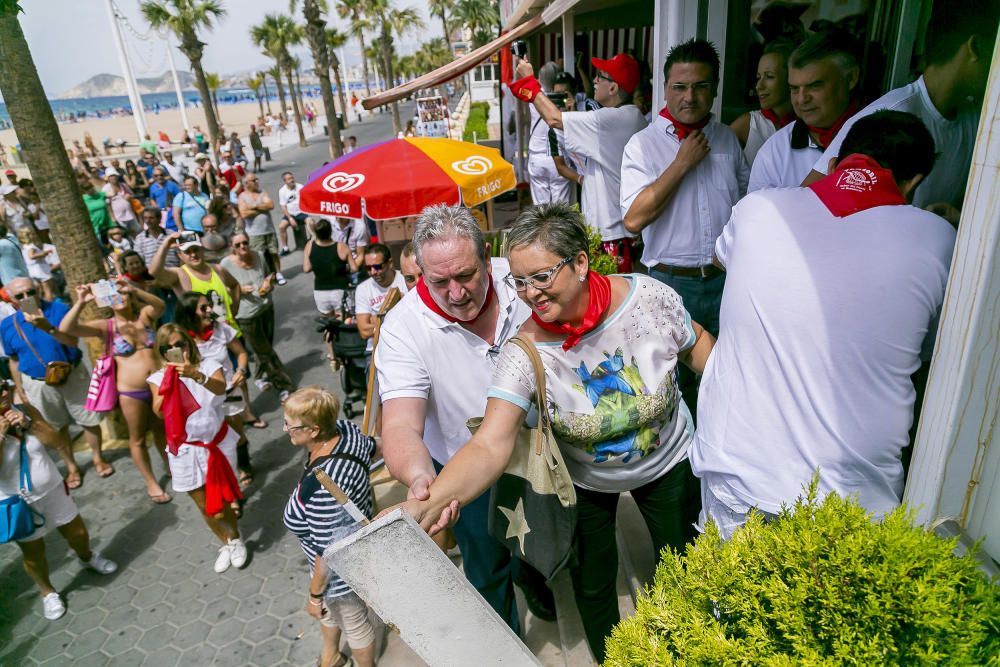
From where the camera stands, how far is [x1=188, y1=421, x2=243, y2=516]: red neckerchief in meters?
4.38

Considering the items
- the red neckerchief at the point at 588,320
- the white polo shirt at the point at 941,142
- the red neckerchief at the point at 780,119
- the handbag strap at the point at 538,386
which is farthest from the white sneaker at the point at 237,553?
the red neckerchief at the point at 780,119

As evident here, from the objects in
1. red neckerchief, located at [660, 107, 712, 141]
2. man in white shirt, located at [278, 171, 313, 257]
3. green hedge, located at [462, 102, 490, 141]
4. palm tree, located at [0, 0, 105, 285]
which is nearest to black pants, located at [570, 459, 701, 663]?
red neckerchief, located at [660, 107, 712, 141]

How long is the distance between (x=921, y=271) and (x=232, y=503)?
14.9 ft

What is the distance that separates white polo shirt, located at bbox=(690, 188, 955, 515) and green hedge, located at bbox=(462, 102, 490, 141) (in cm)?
2317

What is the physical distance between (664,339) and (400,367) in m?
1.07

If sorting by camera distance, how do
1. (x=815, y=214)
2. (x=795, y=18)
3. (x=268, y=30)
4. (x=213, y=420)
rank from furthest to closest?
(x=268, y=30)
(x=795, y=18)
(x=213, y=420)
(x=815, y=214)

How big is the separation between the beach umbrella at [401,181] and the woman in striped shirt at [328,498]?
331 centimetres

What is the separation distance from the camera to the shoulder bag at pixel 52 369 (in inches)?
218

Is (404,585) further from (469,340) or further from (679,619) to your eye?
(469,340)

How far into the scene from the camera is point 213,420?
176 inches

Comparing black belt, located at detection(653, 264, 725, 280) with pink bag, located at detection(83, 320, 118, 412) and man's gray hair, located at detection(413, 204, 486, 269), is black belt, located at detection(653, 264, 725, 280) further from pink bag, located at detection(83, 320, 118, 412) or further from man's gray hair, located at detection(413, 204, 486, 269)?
pink bag, located at detection(83, 320, 118, 412)

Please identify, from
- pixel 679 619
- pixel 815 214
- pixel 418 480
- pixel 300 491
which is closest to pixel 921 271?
pixel 815 214

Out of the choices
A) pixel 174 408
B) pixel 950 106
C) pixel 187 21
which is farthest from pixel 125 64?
pixel 950 106

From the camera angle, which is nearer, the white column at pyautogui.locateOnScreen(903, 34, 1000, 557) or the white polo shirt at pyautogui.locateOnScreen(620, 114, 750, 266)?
the white column at pyautogui.locateOnScreen(903, 34, 1000, 557)
